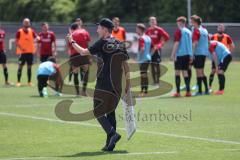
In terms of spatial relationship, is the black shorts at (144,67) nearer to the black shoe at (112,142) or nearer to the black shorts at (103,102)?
the black shorts at (103,102)

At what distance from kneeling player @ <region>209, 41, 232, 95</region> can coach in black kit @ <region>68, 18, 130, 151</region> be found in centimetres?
1118

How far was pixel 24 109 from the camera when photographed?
1931cm

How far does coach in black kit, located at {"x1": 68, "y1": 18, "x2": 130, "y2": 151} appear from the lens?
1227 cm

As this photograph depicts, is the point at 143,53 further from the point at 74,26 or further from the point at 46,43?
the point at 46,43

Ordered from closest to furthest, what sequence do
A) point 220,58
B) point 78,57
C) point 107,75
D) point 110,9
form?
1. point 107,75
2. point 220,58
3. point 78,57
4. point 110,9

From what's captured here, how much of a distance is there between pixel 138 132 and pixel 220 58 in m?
9.49

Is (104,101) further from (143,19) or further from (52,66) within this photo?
(143,19)

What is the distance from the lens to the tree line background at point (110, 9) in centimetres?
5081

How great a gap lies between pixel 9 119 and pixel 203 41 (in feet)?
26.8

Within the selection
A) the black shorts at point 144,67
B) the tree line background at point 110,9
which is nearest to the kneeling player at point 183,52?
the black shorts at point 144,67

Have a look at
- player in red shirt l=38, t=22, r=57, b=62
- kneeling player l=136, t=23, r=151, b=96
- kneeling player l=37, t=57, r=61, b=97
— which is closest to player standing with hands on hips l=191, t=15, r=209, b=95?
kneeling player l=136, t=23, r=151, b=96

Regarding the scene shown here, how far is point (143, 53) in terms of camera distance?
81.3 ft

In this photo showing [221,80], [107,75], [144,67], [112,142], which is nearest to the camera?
[112,142]

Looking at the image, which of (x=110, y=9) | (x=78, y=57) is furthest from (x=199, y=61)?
(x=110, y=9)
